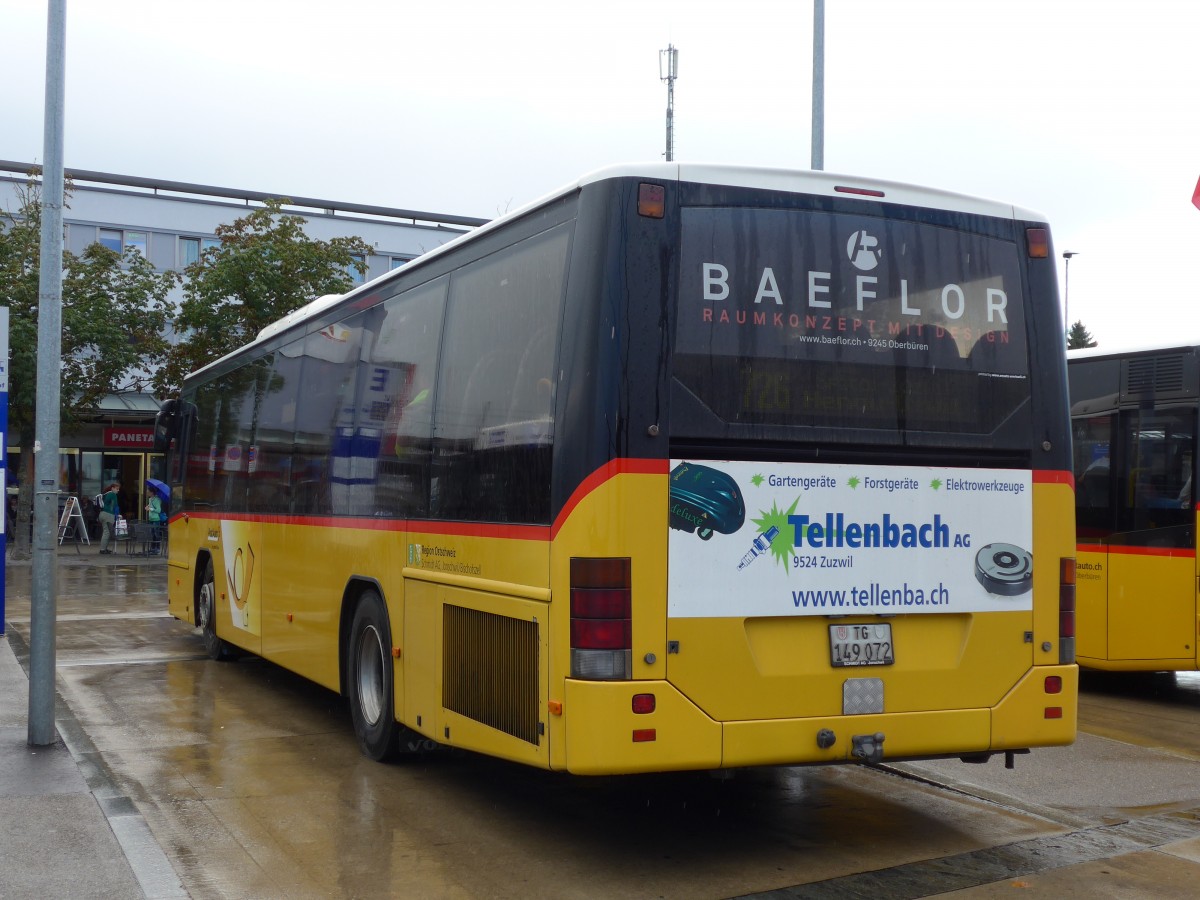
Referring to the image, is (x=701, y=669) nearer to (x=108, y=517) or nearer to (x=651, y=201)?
(x=651, y=201)

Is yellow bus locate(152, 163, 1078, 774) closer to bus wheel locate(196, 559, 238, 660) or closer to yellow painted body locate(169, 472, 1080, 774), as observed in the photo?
yellow painted body locate(169, 472, 1080, 774)

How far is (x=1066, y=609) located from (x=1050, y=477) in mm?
678

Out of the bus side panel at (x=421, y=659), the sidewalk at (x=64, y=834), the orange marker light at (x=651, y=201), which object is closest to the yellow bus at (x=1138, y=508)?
the bus side panel at (x=421, y=659)

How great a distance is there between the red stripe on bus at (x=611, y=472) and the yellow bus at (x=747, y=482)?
0.01m

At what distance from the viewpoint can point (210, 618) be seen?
13.3m

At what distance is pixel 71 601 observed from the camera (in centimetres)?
1967

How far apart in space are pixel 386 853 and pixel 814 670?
7.36 feet

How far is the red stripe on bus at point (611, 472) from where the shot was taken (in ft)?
18.3

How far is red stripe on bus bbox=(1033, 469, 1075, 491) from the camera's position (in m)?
6.50

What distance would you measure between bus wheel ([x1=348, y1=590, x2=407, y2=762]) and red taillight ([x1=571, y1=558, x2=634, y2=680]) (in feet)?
8.36

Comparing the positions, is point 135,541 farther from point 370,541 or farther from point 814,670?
point 814,670

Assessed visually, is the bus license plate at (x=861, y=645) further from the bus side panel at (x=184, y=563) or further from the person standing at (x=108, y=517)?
the person standing at (x=108, y=517)

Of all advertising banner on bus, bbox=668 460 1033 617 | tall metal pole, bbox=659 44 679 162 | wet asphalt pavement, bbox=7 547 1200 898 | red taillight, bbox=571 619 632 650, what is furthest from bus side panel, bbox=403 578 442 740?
tall metal pole, bbox=659 44 679 162

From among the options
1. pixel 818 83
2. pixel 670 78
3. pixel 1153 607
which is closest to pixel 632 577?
pixel 1153 607
